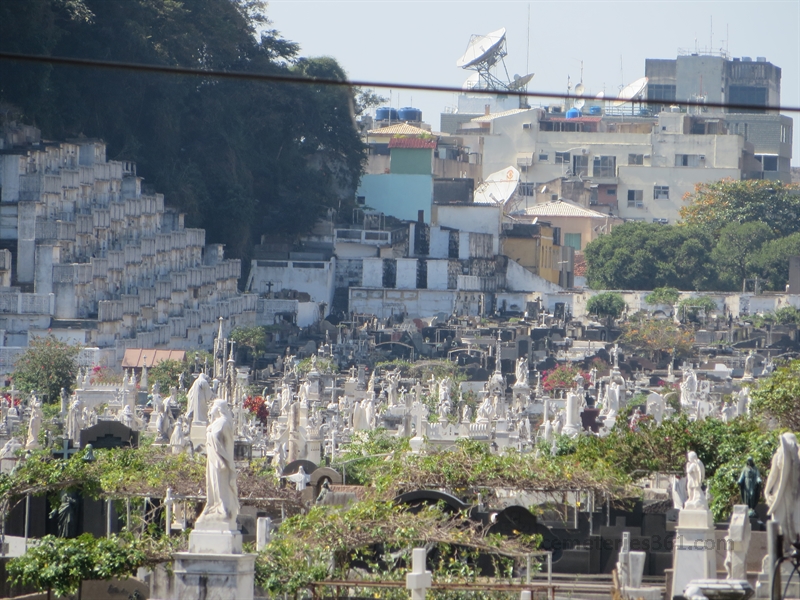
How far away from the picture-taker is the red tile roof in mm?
109625

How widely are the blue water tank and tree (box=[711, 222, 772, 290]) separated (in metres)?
29.4

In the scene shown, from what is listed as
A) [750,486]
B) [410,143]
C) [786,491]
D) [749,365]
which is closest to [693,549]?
[750,486]

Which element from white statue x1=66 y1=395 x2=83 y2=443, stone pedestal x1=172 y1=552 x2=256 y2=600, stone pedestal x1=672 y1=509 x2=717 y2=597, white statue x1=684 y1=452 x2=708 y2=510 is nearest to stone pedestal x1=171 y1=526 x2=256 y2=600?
stone pedestal x1=172 y1=552 x2=256 y2=600

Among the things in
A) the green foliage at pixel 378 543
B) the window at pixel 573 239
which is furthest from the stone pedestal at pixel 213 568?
the window at pixel 573 239

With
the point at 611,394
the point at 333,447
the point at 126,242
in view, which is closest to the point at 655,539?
the point at 333,447

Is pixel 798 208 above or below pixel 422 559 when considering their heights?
above

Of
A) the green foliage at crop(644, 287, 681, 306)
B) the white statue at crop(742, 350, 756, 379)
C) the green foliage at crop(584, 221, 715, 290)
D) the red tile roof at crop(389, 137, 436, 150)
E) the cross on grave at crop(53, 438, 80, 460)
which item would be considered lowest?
the cross on grave at crop(53, 438, 80, 460)

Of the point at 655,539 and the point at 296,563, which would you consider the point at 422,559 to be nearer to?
the point at 296,563

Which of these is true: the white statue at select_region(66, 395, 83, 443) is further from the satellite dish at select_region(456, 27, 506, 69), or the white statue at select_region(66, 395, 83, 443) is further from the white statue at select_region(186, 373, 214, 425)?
the satellite dish at select_region(456, 27, 506, 69)

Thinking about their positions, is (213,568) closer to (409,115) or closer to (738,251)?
(738,251)

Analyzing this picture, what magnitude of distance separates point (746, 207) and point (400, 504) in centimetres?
8713

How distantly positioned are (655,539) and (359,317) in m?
60.1

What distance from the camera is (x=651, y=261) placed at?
102750 mm

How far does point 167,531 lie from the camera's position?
2761 cm
